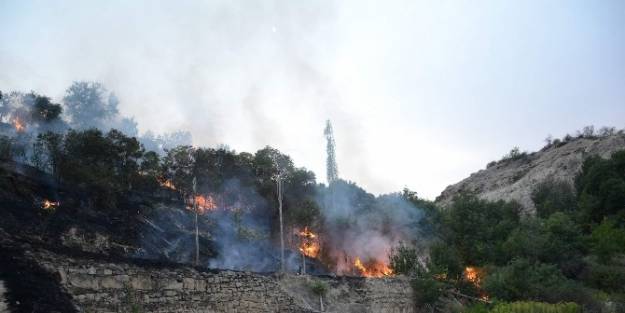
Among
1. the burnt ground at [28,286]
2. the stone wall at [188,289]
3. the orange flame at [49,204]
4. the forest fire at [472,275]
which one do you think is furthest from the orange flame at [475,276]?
the orange flame at [49,204]

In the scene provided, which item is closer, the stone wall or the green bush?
the stone wall

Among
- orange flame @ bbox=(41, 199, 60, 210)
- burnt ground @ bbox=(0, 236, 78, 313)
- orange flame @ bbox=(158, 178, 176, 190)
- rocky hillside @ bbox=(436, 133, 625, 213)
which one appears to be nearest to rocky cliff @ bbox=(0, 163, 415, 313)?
burnt ground @ bbox=(0, 236, 78, 313)

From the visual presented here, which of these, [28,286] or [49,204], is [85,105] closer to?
[49,204]

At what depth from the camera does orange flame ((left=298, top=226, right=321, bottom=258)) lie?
97.5 feet

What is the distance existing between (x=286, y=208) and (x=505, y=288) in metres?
16.6

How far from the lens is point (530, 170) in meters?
46.8

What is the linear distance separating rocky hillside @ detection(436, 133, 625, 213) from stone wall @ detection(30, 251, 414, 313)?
92.2 feet

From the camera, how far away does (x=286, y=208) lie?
31891mm

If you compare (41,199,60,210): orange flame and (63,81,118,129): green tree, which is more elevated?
(63,81,118,129): green tree

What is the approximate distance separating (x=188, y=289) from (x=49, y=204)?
13107 millimetres

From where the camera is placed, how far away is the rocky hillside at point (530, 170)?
41.1 metres

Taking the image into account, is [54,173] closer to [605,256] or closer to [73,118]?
[605,256]

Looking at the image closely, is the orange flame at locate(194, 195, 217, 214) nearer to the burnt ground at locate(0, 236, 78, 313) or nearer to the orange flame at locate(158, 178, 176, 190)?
the orange flame at locate(158, 178, 176, 190)

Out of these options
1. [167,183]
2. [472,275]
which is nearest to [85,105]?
[167,183]
